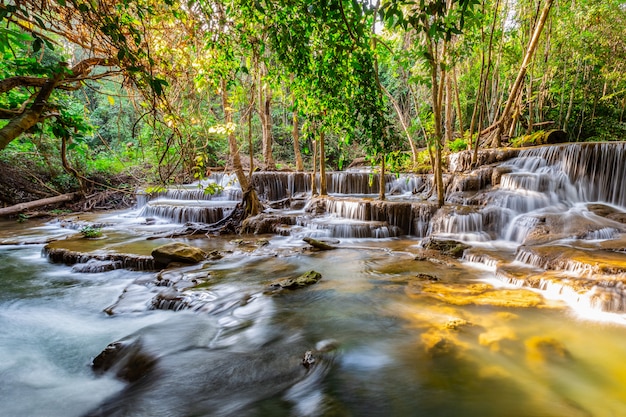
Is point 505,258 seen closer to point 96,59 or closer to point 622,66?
Result: point 96,59

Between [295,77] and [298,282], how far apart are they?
138 inches

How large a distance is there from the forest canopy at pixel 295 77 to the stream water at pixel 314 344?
210 centimetres

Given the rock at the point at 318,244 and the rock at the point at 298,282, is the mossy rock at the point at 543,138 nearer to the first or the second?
the rock at the point at 318,244

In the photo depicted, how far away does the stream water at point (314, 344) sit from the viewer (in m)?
3.19

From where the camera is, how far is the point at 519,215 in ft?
30.2

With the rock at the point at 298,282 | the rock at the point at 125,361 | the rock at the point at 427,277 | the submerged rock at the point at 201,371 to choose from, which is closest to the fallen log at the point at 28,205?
the rock at the point at 298,282

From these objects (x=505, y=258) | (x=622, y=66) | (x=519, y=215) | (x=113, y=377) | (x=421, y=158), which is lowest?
(x=113, y=377)

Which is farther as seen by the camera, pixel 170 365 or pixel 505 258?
pixel 505 258

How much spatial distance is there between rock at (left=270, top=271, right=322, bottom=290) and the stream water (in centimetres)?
20

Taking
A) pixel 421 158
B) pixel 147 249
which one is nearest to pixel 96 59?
pixel 147 249

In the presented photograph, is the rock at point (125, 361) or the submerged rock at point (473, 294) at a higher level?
the submerged rock at point (473, 294)

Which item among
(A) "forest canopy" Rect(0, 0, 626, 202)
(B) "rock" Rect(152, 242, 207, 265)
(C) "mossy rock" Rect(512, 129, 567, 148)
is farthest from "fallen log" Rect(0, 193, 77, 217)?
(C) "mossy rock" Rect(512, 129, 567, 148)

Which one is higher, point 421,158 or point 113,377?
point 421,158

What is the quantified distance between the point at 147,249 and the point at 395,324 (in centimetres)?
647
